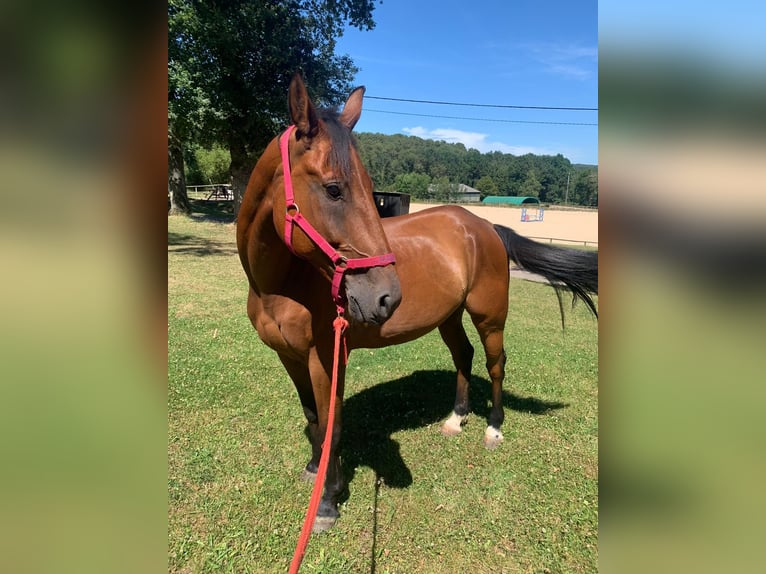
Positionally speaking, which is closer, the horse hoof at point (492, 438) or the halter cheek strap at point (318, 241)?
the halter cheek strap at point (318, 241)

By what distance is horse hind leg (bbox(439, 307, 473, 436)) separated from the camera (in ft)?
13.0

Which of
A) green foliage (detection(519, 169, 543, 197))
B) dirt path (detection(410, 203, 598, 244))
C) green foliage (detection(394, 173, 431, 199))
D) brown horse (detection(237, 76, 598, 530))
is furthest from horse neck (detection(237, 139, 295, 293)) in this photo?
green foliage (detection(519, 169, 543, 197))

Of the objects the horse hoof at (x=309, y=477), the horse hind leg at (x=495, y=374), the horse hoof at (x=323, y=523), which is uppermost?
the horse hind leg at (x=495, y=374)

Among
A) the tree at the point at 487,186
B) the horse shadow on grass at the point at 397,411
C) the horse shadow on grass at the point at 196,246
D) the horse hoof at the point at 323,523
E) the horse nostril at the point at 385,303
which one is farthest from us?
the tree at the point at 487,186

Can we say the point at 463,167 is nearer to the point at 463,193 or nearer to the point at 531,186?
the point at 463,193

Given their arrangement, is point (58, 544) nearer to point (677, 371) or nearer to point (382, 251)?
point (677, 371)

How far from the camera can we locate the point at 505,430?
157 inches

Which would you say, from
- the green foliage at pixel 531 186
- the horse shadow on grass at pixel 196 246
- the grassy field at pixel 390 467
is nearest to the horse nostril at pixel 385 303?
the grassy field at pixel 390 467

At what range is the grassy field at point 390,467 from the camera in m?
2.55

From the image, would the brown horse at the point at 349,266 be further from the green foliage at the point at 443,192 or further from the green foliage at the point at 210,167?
the green foliage at the point at 443,192

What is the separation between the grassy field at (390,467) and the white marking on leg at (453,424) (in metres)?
0.09

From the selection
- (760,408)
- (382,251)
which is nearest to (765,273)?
(760,408)

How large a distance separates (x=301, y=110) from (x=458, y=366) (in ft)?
9.91

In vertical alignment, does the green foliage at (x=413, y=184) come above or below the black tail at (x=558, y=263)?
above
